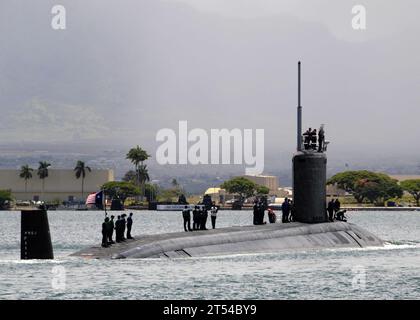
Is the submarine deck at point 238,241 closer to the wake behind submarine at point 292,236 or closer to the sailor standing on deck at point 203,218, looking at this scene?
the wake behind submarine at point 292,236

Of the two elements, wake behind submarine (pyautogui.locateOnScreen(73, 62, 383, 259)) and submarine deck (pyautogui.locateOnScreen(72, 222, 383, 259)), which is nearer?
submarine deck (pyautogui.locateOnScreen(72, 222, 383, 259))

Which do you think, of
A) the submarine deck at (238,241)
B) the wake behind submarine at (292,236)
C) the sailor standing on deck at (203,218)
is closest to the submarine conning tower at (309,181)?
the wake behind submarine at (292,236)

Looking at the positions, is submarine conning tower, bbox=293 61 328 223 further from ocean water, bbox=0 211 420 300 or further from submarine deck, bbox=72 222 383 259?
ocean water, bbox=0 211 420 300

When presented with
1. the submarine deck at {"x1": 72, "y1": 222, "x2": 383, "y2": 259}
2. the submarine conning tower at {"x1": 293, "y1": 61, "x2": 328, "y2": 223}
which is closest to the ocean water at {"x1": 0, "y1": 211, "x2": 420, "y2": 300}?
the submarine deck at {"x1": 72, "y1": 222, "x2": 383, "y2": 259}

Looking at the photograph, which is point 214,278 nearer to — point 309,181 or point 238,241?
point 238,241

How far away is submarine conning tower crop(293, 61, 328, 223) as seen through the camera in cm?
4138

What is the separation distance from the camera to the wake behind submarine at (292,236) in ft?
115

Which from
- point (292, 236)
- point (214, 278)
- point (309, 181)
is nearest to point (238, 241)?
point (292, 236)

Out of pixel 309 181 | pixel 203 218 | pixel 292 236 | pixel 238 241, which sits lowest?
pixel 238 241

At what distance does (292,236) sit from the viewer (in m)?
40.3

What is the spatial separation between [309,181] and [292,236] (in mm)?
2561
